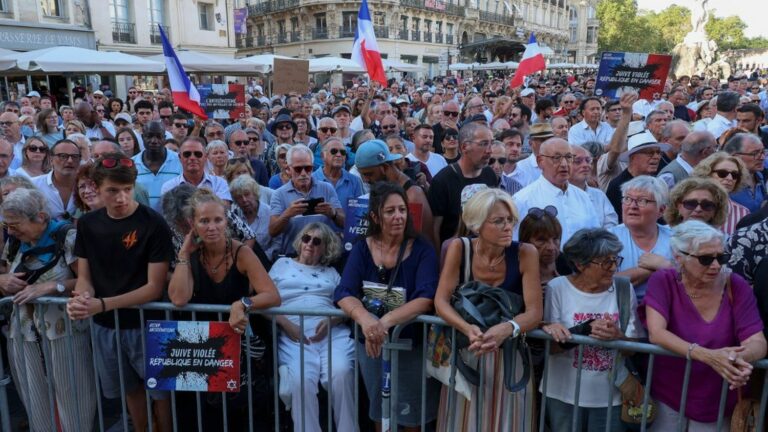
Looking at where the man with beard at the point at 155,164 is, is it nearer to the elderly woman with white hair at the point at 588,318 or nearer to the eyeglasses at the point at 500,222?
the eyeglasses at the point at 500,222

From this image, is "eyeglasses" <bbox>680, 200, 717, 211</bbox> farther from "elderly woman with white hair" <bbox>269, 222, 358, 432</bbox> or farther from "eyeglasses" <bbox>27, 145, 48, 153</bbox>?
"eyeglasses" <bbox>27, 145, 48, 153</bbox>

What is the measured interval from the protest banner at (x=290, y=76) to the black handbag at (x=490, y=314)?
9556 millimetres

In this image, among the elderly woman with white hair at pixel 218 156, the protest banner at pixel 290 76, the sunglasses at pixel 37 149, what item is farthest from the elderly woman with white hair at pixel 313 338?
the protest banner at pixel 290 76

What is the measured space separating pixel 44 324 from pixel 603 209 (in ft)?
12.8

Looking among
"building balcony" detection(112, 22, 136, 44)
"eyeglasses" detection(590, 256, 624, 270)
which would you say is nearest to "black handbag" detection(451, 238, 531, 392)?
"eyeglasses" detection(590, 256, 624, 270)

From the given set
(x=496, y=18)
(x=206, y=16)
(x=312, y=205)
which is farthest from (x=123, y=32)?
(x=496, y=18)

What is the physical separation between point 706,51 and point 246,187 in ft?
106

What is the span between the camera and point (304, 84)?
11961 millimetres

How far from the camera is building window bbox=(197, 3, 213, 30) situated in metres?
30.9

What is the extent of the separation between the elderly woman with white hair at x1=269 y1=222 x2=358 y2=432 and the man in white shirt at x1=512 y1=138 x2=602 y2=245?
1485 millimetres

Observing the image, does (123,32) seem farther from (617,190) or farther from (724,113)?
(617,190)

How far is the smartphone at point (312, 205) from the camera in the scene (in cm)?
411

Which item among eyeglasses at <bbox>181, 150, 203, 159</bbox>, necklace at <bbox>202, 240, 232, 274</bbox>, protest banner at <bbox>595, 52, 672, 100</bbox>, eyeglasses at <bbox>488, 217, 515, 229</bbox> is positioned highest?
protest banner at <bbox>595, 52, 672, 100</bbox>

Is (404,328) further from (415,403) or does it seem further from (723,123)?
(723,123)
